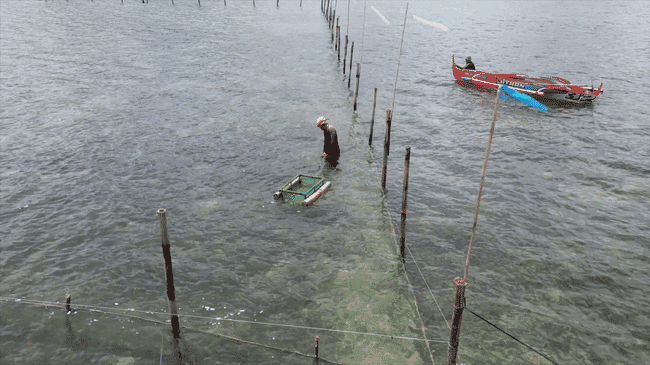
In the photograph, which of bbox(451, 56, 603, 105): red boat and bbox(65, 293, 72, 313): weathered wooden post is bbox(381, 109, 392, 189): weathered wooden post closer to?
bbox(65, 293, 72, 313): weathered wooden post

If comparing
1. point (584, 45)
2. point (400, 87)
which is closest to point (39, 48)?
point (400, 87)

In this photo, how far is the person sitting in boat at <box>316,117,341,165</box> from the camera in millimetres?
19562

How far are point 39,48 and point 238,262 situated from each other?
3952cm

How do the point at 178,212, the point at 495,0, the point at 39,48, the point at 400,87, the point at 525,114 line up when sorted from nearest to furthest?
the point at 178,212 → the point at 525,114 → the point at 400,87 → the point at 39,48 → the point at 495,0

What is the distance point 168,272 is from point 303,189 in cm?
845

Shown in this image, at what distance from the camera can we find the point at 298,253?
584 inches

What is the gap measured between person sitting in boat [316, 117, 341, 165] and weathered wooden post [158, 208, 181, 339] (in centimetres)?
1020

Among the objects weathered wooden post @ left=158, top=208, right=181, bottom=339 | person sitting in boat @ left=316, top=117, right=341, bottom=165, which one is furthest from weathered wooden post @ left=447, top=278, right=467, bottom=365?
person sitting in boat @ left=316, top=117, right=341, bottom=165

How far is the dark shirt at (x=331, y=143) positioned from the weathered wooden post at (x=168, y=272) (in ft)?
33.8

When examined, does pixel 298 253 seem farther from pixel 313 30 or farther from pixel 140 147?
pixel 313 30

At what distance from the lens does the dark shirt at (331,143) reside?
19.8 m

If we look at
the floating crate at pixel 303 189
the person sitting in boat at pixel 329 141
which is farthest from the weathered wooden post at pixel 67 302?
the person sitting in boat at pixel 329 141

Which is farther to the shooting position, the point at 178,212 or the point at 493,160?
the point at 493,160

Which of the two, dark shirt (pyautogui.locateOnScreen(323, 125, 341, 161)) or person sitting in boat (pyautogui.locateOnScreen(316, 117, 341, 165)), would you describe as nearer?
person sitting in boat (pyautogui.locateOnScreen(316, 117, 341, 165))
